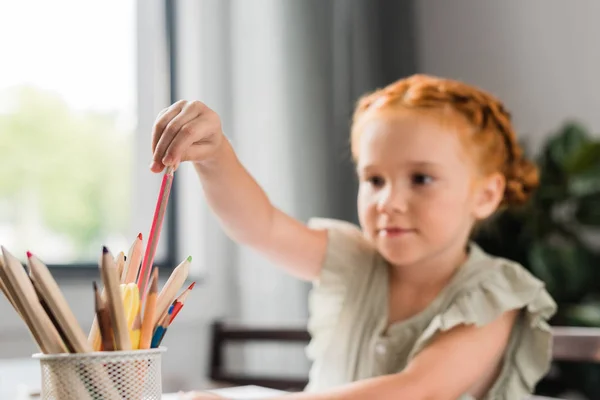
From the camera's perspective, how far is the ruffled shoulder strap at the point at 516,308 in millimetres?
815

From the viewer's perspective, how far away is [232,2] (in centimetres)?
185

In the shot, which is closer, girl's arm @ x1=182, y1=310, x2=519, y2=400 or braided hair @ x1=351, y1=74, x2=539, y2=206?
girl's arm @ x1=182, y1=310, x2=519, y2=400

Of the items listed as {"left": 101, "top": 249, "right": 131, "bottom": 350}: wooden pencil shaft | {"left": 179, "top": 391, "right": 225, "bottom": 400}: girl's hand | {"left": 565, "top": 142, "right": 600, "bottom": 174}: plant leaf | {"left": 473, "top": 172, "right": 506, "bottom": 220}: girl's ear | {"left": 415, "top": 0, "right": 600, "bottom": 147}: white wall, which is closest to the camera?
{"left": 101, "top": 249, "right": 131, "bottom": 350}: wooden pencil shaft

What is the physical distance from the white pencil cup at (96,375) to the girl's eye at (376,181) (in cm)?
47

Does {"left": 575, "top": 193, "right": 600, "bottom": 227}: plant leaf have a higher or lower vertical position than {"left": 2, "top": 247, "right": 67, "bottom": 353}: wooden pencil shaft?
lower

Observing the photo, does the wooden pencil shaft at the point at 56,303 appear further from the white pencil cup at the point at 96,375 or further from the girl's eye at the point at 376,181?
the girl's eye at the point at 376,181

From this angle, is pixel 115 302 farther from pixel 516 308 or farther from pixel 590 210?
pixel 590 210

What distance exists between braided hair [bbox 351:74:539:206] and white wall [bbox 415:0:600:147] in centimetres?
112

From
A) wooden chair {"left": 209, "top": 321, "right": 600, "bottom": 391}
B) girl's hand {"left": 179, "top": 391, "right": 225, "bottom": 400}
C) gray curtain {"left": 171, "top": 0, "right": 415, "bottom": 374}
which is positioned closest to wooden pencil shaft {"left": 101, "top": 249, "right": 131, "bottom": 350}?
girl's hand {"left": 179, "top": 391, "right": 225, "bottom": 400}

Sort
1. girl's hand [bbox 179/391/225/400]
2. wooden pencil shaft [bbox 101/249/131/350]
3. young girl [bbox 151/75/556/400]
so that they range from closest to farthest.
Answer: wooden pencil shaft [bbox 101/249/131/350] < girl's hand [bbox 179/391/225/400] < young girl [bbox 151/75/556/400]

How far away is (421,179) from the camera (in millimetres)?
838

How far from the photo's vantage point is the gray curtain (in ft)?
5.91

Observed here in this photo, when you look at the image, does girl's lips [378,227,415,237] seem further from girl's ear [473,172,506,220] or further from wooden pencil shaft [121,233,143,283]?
wooden pencil shaft [121,233,143,283]

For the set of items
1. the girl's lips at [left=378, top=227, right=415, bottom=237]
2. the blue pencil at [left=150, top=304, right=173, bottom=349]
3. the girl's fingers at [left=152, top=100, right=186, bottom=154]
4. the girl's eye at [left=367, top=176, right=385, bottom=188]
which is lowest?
the blue pencil at [left=150, top=304, right=173, bottom=349]
